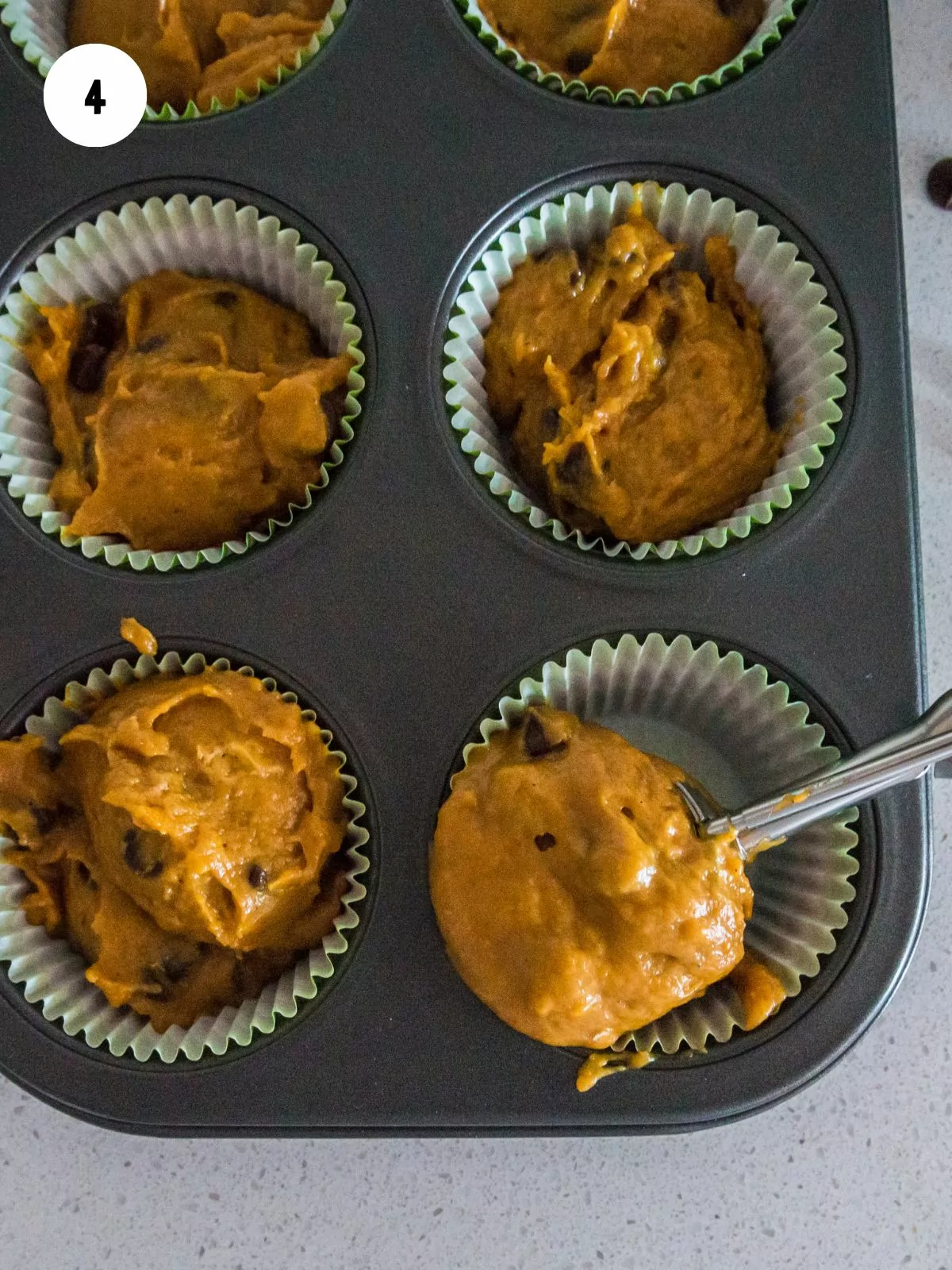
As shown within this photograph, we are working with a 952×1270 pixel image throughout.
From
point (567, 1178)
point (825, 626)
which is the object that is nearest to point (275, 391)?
point (825, 626)

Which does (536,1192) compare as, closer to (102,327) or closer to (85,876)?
(85,876)

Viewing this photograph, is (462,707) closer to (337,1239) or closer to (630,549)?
(630,549)

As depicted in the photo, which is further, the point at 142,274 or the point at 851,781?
the point at 142,274

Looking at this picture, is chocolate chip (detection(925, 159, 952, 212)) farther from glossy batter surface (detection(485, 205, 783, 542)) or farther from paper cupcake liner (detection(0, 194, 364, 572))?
paper cupcake liner (detection(0, 194, 364, 572))

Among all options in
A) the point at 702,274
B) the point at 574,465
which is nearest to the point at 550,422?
the point at 574,465

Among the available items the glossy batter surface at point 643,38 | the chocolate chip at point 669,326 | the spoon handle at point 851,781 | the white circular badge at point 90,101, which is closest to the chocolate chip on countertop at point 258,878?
the spoon handle at point 851,781

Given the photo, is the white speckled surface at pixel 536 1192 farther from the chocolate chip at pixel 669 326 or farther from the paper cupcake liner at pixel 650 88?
the paper cupcake liner at pixel 650 88
